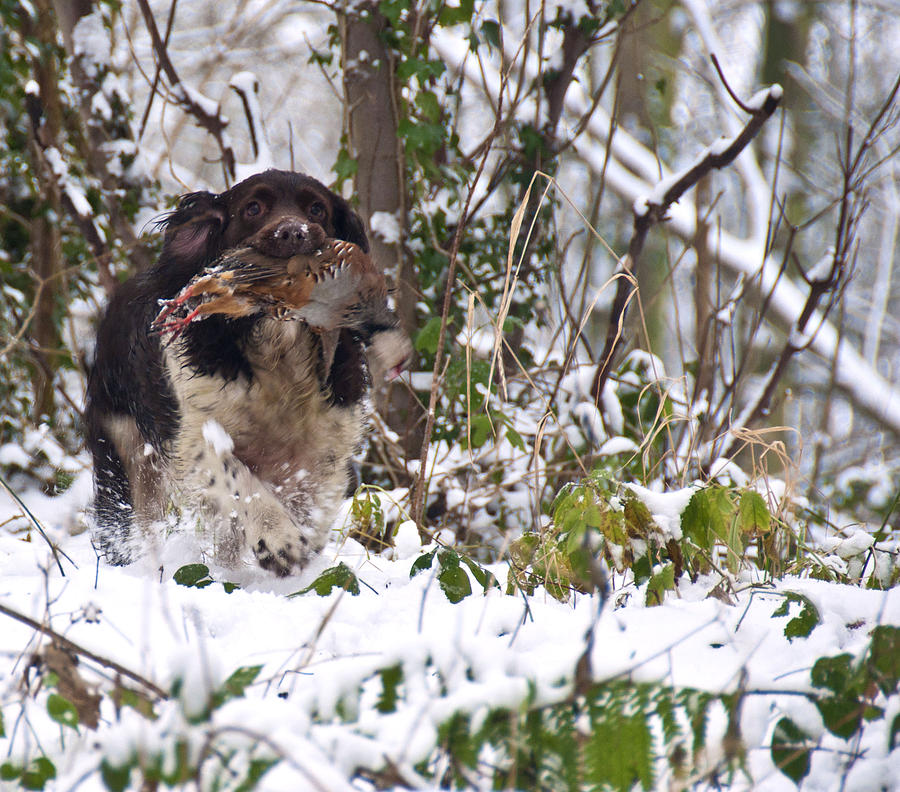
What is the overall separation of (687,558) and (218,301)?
151 centimetres

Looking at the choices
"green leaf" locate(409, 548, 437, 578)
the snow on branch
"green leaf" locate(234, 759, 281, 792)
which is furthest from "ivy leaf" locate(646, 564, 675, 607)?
the snow on branch

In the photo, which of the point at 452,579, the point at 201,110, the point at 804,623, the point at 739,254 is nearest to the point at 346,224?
the point at 201,110

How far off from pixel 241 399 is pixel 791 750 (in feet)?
7.41

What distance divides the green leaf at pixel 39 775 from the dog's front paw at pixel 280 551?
180 centimetres

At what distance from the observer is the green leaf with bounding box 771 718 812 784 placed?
114 cm

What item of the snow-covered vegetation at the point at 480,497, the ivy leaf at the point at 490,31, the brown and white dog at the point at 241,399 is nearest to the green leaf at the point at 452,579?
the snow-covered vegetation at the point at 480,497

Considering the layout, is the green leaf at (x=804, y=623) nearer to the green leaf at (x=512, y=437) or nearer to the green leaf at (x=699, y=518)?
the green leaf at (x=699, y=518)

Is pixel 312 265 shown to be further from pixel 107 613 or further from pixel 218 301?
pixel 107 613

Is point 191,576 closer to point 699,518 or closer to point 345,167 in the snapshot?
point 699,518

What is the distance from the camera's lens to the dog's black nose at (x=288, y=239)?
9.04 ft

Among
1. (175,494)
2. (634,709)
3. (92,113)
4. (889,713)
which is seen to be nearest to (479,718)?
(634,709)

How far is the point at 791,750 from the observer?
1158mm

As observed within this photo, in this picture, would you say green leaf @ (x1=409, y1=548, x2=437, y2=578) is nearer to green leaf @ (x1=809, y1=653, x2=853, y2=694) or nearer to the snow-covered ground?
the snow-covered ground

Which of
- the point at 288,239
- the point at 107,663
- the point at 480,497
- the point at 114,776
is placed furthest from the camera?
the point at 480,497
